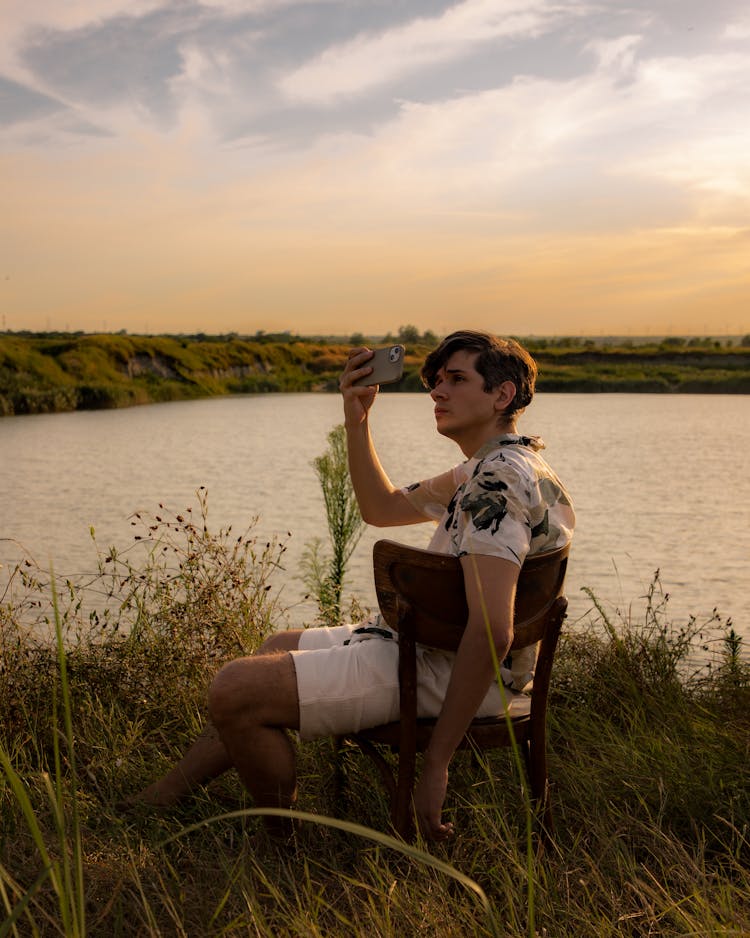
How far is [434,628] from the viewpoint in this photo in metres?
2.32

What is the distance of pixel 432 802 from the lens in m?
2.27

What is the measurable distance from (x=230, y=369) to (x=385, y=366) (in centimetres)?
5972

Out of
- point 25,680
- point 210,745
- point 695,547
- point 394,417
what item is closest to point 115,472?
point 695,547

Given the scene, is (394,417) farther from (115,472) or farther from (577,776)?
(577,776)

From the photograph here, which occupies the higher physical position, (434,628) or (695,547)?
(434,628)

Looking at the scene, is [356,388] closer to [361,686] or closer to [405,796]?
[361,686]

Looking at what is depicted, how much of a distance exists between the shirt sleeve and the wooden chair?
0.61m

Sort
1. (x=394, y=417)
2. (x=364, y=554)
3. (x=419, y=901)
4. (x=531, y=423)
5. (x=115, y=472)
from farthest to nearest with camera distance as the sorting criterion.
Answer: (x=394, y=417) → (x=531, y=423) → (x=115, y=472) → (x=364, y=554) → (x=419, y=901)

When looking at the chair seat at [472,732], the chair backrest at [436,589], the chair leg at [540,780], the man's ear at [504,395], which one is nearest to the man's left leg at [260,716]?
the chair seat at [472,732]

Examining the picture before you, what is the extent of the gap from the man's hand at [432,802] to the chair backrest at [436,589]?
1.01 ft

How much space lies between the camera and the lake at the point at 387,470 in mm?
8406

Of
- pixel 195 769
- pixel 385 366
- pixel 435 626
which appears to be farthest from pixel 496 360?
pixel 195 769

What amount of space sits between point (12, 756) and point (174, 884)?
1.26 m

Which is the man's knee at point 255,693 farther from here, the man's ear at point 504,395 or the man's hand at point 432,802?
the man's ear at point 504,395
